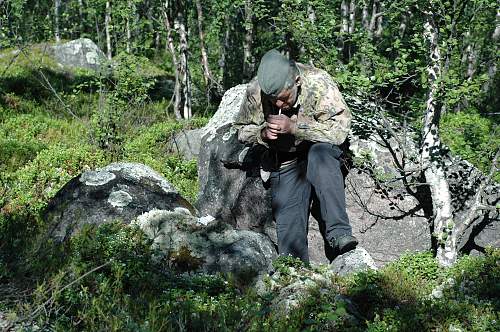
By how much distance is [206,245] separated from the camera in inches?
230

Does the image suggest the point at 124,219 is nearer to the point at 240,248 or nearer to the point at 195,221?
the point at 195,221

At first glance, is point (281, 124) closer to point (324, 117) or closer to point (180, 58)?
point (324, 117)

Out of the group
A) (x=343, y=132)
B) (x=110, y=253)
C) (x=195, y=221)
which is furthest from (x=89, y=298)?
(x=343, y=132)

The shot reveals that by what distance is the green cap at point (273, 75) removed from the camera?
18.6 ft

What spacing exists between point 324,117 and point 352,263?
145 centimetres

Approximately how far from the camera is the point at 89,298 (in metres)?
3.93

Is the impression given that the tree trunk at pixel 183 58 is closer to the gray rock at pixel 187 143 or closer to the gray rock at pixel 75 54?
the gray rock at pixel 187 143

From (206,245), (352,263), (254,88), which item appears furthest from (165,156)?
(352,263)

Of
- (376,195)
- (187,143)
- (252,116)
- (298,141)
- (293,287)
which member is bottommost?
(187,143)

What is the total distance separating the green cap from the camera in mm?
5668

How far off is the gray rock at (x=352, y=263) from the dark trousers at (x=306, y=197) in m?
0.21

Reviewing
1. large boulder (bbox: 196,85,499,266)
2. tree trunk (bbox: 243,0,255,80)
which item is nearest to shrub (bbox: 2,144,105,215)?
large boulder (bbox: 196,85,499,266)

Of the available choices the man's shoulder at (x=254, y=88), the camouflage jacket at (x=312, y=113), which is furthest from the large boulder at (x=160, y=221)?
the man's shoulder at (x=254, y=88)

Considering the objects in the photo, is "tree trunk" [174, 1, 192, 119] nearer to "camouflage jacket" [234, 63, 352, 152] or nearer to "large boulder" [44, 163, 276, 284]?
"large boulder" [44, 163, 276, 284]
